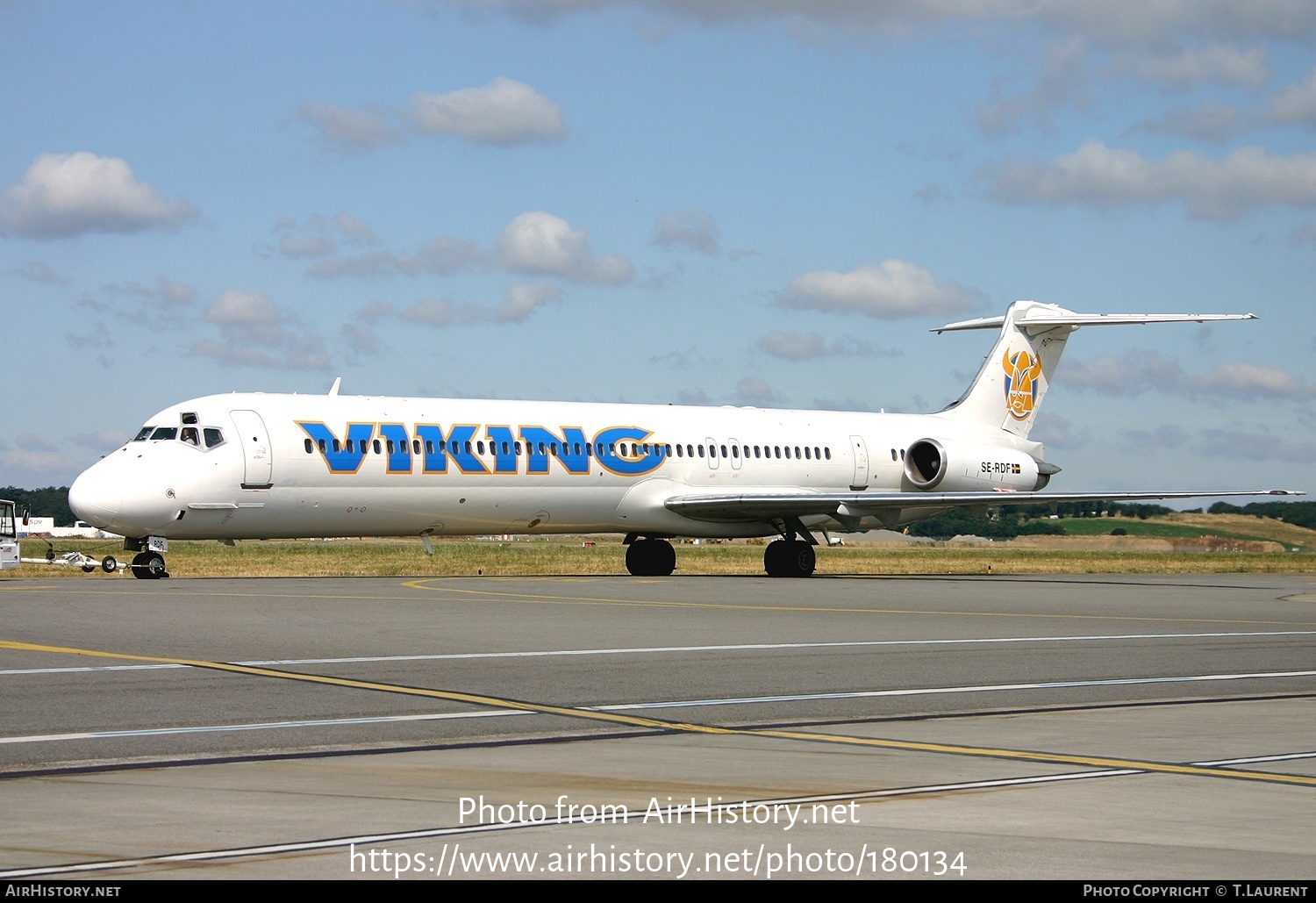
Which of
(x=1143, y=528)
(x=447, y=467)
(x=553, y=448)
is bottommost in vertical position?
(x=1143, y=528)

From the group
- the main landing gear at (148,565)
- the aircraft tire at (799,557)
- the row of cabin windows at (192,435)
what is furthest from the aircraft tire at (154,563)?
the aircraft tire at (799,557)

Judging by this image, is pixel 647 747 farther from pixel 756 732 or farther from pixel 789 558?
pixel 789 558

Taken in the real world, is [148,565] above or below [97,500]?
below

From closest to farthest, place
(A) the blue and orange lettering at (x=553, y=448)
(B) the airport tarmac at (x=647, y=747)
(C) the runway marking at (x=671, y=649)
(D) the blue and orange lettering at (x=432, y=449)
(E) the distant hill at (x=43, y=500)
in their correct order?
(B) the airport tarmac at (x=647, y=747)
(C) the runway marking at (x=671, y=649)
(D) the blue and orange lettering at (x=432, y=449)
(A) the blue and orange lettering at (x=553, y=448)
(E) the distant hill at (x=43, y=500)

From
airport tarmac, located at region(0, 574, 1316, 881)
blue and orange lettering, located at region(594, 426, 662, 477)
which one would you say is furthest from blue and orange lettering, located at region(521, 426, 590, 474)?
airport tarmac, located at region(0, 574, 1316, 881)

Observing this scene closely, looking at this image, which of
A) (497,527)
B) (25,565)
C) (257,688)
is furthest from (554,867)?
(25,565)

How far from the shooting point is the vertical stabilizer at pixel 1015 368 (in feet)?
147

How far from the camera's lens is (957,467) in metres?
42.2

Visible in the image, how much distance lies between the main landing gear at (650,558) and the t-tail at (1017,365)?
10.3 metres

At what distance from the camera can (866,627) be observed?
20.0 m

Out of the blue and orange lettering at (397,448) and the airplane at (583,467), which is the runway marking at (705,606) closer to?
the airplane at (583,467)

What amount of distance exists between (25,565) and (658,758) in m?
42.7

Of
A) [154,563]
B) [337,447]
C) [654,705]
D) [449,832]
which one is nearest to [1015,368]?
[337,447]

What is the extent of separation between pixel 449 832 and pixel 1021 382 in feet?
132
